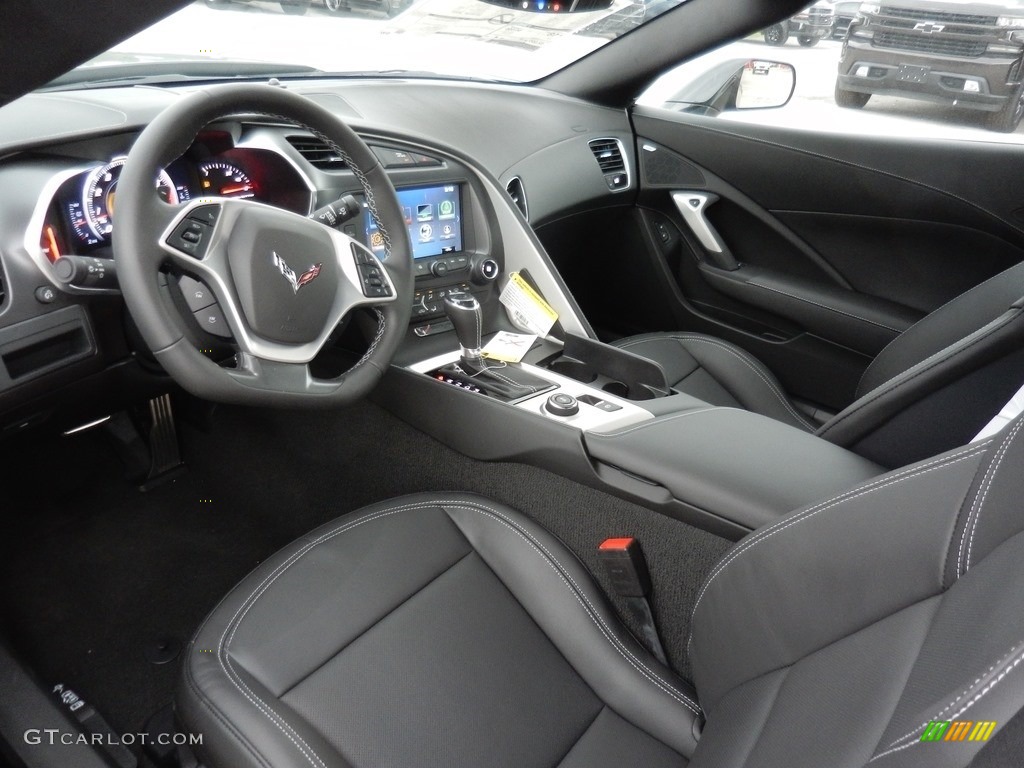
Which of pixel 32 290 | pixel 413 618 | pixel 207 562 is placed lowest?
pixel 207 562

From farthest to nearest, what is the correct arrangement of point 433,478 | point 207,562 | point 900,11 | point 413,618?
point 900,11, point 207,562, point 433,478, point 413,618

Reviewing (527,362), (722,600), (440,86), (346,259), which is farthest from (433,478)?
(440,86)

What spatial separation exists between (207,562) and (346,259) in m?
0.92

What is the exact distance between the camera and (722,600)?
2.88ft

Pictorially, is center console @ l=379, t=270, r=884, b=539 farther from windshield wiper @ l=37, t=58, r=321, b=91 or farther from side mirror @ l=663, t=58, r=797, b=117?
side mirror @ l=663, t=58, r=797, b=117

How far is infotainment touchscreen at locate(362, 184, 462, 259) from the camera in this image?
157cm

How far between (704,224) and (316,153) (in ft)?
4.07

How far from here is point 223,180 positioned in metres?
1.31

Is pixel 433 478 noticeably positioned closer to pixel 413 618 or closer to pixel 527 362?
pixel 527 362

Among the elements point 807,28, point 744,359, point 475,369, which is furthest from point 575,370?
point 807,28

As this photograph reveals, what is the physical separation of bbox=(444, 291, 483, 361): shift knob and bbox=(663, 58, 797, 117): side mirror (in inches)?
47.8

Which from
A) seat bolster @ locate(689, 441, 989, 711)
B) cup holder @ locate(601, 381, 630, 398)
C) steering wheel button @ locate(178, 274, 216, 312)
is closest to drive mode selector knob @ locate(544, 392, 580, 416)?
cup holder @ locate(601, 381, 630, 398)

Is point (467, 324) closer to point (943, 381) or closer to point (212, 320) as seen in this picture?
point (212, 320)

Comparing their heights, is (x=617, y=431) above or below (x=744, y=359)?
above
